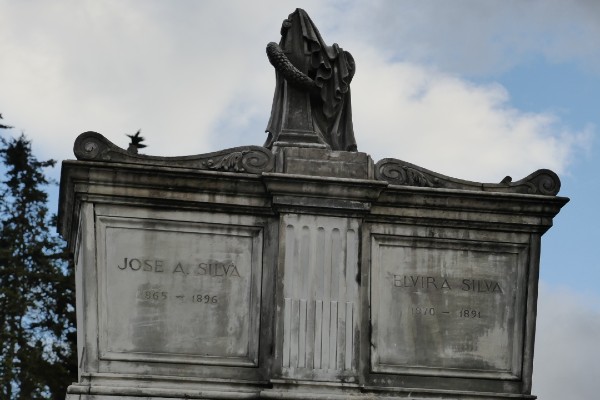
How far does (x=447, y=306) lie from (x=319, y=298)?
64.3 inches

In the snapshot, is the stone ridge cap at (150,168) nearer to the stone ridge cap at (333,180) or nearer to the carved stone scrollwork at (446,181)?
the stone ridge cap at (333,180)

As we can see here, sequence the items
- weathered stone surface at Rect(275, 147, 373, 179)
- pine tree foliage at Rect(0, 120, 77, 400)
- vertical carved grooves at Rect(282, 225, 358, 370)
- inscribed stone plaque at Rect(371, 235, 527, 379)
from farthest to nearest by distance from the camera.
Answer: pine tree foliage at Rect(0, 120, 77, 400) → weathered stone surface at Rect(275, 147, 373, 179) → inscribed stone plaque at Rect(371, 235, 527, 379) → vertical carved grooves at Rect(282, 225, 358, 370)

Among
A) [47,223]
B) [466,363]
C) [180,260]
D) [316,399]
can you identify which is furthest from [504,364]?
[47,223]

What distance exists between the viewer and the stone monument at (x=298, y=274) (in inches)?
803

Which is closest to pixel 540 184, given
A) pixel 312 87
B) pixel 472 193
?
pixel 472 193

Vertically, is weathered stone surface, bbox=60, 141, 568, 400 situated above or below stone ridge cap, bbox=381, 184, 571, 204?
below

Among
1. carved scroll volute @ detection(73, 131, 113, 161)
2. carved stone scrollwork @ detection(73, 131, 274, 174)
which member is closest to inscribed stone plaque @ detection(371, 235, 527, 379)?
carved stone scrollwork @ detection(73, 131, 274, 174)

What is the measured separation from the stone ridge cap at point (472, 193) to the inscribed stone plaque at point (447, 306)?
59 centimetres

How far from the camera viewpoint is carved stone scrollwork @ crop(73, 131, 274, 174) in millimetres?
20547

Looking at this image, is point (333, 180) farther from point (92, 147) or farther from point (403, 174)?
point (92, 147)

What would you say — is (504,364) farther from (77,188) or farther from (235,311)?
(77,188)

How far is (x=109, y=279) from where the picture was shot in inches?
806

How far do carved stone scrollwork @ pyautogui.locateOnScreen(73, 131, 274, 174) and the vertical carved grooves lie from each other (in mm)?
923

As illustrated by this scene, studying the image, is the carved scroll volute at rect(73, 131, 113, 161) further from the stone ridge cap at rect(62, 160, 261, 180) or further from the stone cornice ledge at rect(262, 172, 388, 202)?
the stone cornice ledge at rect(262, 172, 388, 202)
